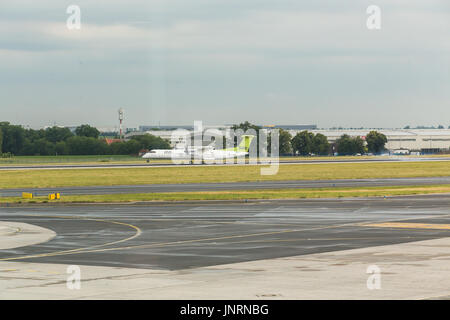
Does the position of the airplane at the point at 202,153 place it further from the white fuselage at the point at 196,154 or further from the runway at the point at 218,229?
the runway at the point at 218,229

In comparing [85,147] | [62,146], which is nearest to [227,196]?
[62,146]

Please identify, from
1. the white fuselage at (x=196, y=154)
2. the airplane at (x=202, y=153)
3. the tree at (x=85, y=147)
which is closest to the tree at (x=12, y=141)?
the tree at (x=85, y=147)

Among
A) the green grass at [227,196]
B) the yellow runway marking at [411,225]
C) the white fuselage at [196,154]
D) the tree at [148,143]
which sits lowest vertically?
the green grass at [227,196]

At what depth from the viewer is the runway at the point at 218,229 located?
23.6m

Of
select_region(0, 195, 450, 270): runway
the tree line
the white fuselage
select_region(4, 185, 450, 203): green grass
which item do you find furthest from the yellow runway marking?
the tree line

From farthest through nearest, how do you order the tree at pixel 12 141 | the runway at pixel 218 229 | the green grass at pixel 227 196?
the tree at pixel 12 141, the green grass at pixel 227 196, the runway at pixel 218 229

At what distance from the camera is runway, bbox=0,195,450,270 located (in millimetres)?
23609

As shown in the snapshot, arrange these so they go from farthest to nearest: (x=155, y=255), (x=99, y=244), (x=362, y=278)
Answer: (x=99, y=244) < (x=155, y=255) < (x=362, y=278)

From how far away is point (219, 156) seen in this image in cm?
13450

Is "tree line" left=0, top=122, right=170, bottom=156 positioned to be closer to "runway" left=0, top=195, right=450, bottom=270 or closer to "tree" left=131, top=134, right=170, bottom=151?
"tree" left=131, top=134, right=170, bottom=151

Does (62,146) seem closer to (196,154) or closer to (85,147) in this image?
(85,147)
